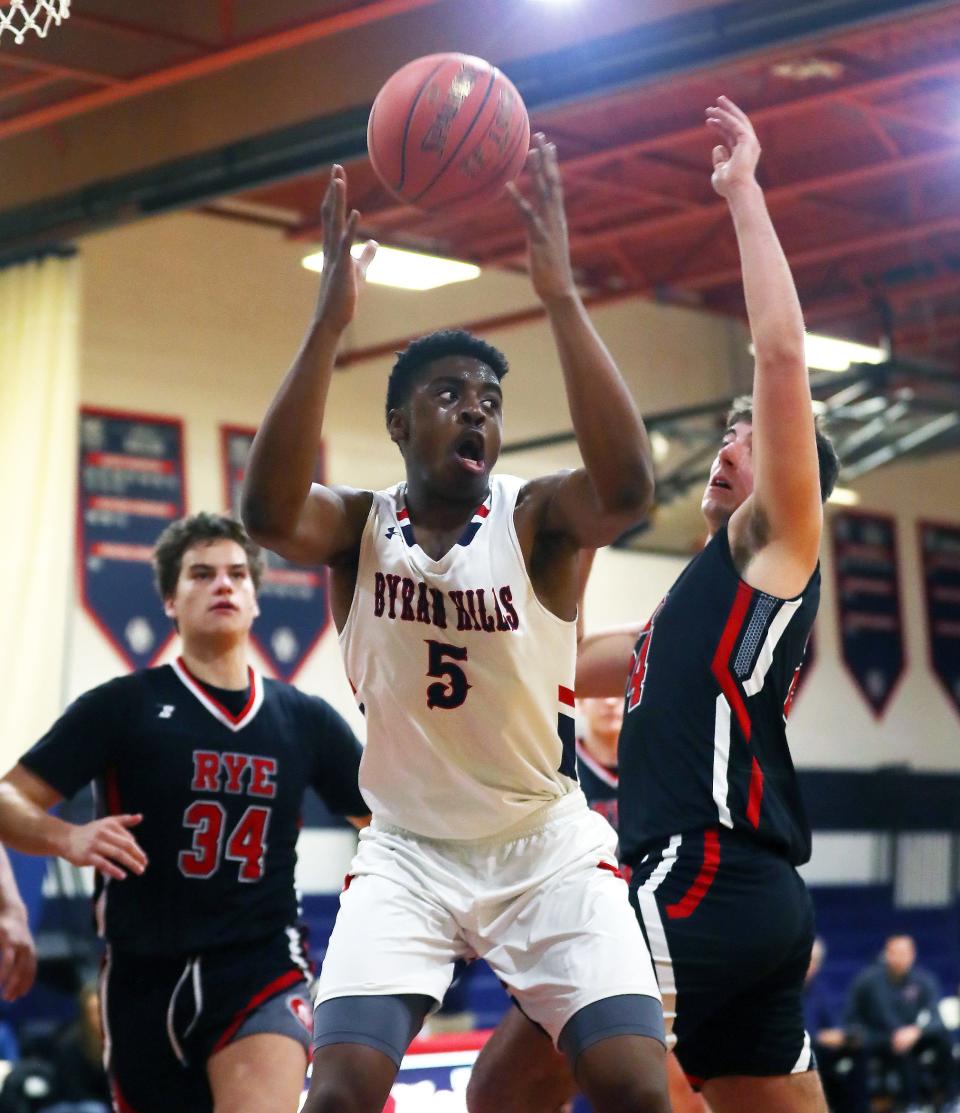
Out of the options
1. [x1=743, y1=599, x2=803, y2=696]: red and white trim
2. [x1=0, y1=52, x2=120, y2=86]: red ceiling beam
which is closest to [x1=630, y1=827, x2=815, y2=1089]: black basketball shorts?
[x1=743, y1=599, x2=803, y2=696]: red and white trim

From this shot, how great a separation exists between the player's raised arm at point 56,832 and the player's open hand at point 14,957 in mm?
233

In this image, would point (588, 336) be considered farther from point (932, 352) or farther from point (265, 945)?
point (932, 352)

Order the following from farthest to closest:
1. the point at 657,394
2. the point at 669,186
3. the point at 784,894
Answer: the point at 657,394 → the point at 669,186 → the point at 784,894

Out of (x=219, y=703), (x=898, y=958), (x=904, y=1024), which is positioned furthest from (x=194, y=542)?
(x=898, y=958)

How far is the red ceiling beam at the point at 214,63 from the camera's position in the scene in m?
Result: 10.1

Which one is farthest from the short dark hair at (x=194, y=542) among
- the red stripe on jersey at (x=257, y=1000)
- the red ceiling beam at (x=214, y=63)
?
the red ceiling beam at (x=214, y=63)

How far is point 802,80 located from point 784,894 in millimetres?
9877

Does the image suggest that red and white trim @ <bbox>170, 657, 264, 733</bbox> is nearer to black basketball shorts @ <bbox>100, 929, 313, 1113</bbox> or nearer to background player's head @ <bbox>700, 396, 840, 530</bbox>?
black basketball shorts @ <bbox>100, 929, 313, 1113</bbox>

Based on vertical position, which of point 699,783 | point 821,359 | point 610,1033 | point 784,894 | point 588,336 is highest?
point 821,359

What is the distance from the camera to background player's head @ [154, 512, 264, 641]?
5543 mm

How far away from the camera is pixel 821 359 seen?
16.7m

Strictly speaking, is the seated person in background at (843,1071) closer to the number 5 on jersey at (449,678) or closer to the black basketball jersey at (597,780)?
the black basketball jersey at (597,780)

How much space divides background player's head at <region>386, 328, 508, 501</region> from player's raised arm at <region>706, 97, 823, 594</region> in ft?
2.06

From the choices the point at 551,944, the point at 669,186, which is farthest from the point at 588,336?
the point at 669,186
